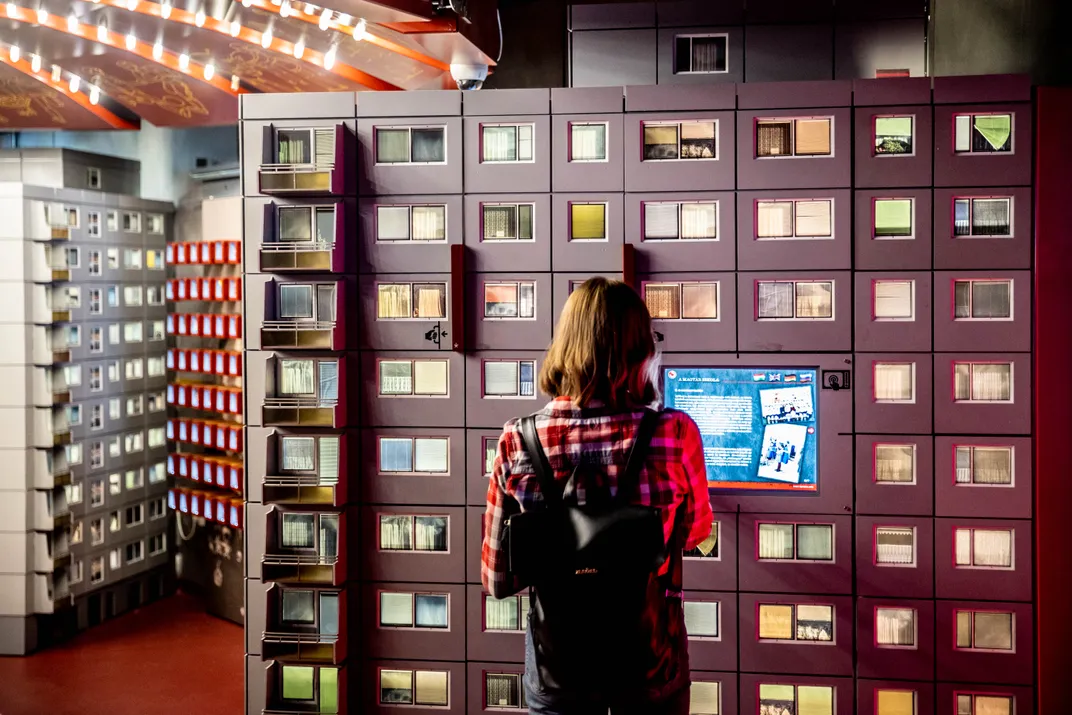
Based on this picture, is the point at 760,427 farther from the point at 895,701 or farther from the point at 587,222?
the point at 895,701

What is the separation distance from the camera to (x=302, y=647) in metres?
4.02

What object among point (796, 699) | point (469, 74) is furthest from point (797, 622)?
point (469, 74)

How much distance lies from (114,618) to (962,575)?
5637mm

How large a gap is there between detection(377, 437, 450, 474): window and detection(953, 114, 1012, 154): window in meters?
2.47

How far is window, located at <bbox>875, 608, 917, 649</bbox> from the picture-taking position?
387cm

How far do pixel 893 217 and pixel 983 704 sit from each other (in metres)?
2.01

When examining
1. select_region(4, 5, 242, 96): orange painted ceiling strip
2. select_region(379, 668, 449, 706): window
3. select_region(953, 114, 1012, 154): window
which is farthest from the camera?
select_region(4, 5, 242, 96): orange painted ceiling strip

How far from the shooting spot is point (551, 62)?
5328 mm

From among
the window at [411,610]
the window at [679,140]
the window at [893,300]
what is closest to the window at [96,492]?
the window at [411,610]

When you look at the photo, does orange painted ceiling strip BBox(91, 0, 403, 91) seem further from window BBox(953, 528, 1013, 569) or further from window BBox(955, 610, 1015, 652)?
window BBox(955, 610, 1015, 652)

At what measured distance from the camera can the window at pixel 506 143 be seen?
3998mm

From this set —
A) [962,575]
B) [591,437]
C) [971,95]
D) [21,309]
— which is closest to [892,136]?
[971,95]

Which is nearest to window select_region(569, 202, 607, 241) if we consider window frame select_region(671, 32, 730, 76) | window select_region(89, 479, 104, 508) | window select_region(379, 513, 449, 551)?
window frame select_region(671, 32, 730, 76)

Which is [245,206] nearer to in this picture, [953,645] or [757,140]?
[757,140]
